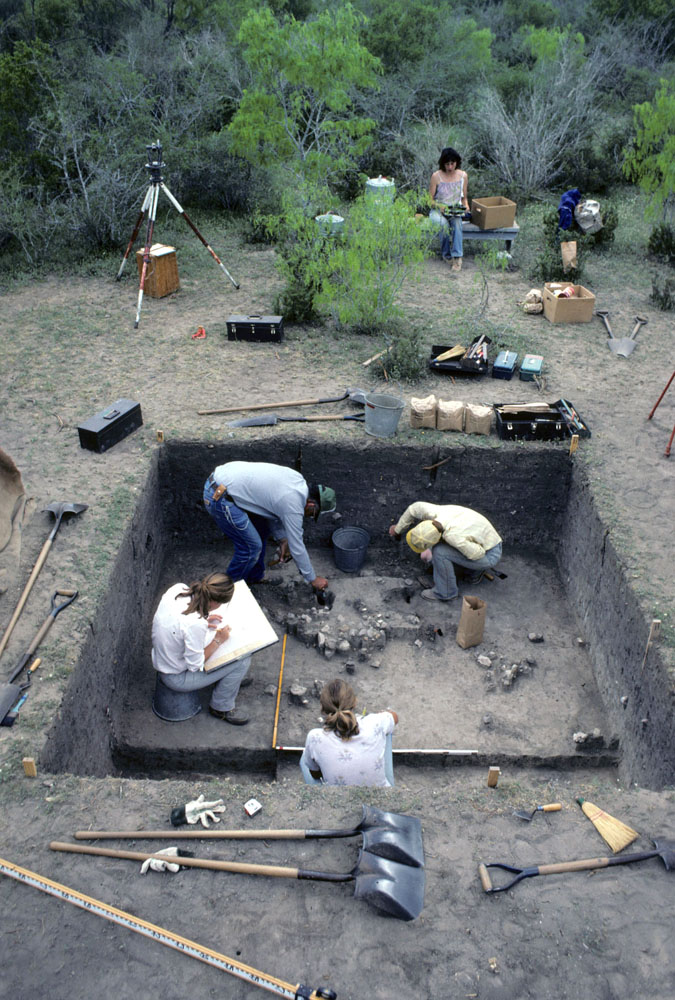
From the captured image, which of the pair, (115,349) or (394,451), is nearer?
(394,451)

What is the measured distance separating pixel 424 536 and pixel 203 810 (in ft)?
9.99

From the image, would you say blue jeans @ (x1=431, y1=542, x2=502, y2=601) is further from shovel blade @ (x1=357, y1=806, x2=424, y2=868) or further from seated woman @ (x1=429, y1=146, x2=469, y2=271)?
seated woman @ (x1=429, y1=146, x2=469, y2=271)

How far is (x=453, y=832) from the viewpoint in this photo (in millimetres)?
3908

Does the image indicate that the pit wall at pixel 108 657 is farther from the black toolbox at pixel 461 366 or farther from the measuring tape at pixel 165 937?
the black toolbox at pixel 461 366

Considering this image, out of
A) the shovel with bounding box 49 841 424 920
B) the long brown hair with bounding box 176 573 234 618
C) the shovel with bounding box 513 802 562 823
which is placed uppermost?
the long brown hair with bounding box 176 573 234 618

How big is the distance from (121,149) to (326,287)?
17.7 feet

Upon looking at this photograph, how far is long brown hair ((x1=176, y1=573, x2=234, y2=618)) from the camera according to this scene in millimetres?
4938

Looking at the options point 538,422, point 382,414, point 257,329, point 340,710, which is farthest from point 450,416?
point 340,710

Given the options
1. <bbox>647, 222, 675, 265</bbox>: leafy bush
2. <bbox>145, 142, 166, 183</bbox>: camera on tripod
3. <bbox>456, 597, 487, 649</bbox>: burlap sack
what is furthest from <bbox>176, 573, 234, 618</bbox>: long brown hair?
<bbox>647, 222, 675, 265</bbox>: leafy bush

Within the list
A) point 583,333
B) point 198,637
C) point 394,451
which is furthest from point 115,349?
point 583,333

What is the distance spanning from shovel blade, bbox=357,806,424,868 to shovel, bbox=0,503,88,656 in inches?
95.8

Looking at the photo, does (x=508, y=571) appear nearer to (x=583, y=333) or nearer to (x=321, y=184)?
(x=583, y=333)

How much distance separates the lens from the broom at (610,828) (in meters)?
3.84

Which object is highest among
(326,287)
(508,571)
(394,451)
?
(326,287)
